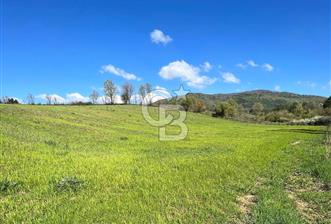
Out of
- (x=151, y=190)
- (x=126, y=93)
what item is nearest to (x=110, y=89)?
(x=126, y=93)

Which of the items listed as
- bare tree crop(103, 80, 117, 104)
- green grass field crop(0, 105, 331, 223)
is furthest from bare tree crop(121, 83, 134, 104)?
green grass field crop(0, 105, 331, 223)

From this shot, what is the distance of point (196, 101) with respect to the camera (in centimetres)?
14350

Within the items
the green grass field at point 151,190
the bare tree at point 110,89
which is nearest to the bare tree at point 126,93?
the bare tree at point 110,89

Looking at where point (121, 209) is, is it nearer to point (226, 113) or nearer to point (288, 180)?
point (288, 180)

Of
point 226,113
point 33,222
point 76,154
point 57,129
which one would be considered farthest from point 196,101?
point 33,222

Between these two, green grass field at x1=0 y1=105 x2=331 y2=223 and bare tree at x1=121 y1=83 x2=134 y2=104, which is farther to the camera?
bare tree at x1=121 y1=83 x2=134 y2=104

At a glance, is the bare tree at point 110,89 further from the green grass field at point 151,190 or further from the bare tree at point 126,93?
the green grass field at point 151,190

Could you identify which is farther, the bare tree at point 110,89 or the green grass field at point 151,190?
the bare tree at point 110,89

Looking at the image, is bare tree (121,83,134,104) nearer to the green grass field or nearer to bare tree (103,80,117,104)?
bare tree (103,80,117,104)

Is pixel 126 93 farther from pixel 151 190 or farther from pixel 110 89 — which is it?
pixel 151 190

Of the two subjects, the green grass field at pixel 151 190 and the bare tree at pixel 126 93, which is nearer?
the green grass field at pixel 151 190

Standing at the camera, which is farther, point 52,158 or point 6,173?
point 52,158

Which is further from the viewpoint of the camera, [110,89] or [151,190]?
[110,89]

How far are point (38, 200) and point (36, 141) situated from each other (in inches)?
450
